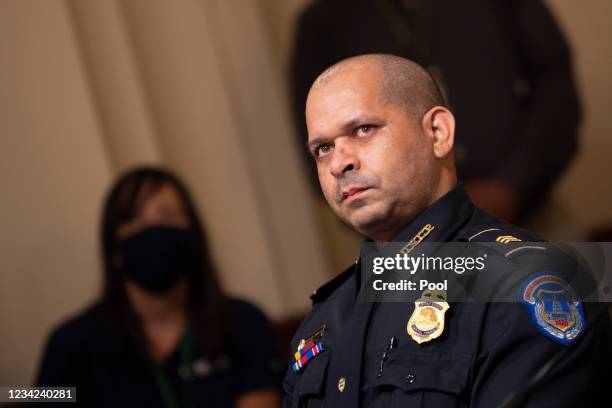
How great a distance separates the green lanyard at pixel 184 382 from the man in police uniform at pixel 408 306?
1142mm

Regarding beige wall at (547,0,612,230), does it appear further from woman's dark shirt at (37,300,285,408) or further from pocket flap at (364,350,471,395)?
pocket flap at (364,350,471,395)

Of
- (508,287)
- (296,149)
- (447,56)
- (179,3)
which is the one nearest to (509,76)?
(447,56)

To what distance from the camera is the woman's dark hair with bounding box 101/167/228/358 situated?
2742 mm

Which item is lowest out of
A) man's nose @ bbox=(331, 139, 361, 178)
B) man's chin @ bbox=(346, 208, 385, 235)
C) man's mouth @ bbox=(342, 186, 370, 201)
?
man's chin @ bbox=(346, 208, 385, 235)

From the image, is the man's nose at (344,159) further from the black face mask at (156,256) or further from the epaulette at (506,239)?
the black face mask at (156,256)

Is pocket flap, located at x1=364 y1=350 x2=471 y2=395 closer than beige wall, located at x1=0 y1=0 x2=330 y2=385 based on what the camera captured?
Yes

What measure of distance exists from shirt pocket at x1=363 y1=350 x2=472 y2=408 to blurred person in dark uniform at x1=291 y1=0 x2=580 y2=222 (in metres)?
1.86

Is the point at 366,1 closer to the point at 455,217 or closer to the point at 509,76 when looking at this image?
the point at 509,76

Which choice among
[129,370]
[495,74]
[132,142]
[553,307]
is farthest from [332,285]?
[132,142]

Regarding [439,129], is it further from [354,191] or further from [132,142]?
[132,142]

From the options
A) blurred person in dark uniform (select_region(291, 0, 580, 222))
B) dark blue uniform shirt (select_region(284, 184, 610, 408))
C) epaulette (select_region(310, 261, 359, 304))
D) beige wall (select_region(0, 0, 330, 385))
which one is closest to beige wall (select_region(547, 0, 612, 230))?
blurred person in dark uniform (select_region(291, 0, 580, 222))

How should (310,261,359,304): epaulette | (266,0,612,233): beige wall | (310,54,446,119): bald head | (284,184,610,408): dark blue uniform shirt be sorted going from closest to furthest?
(284,184,610,408): dark blue uniform shirt → (310,54,446,119): bald head → (310,261,359,304): epaulette → (266,0,612,233): beige wall

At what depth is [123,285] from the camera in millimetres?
2791

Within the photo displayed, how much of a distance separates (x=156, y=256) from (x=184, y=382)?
16.1 inches
